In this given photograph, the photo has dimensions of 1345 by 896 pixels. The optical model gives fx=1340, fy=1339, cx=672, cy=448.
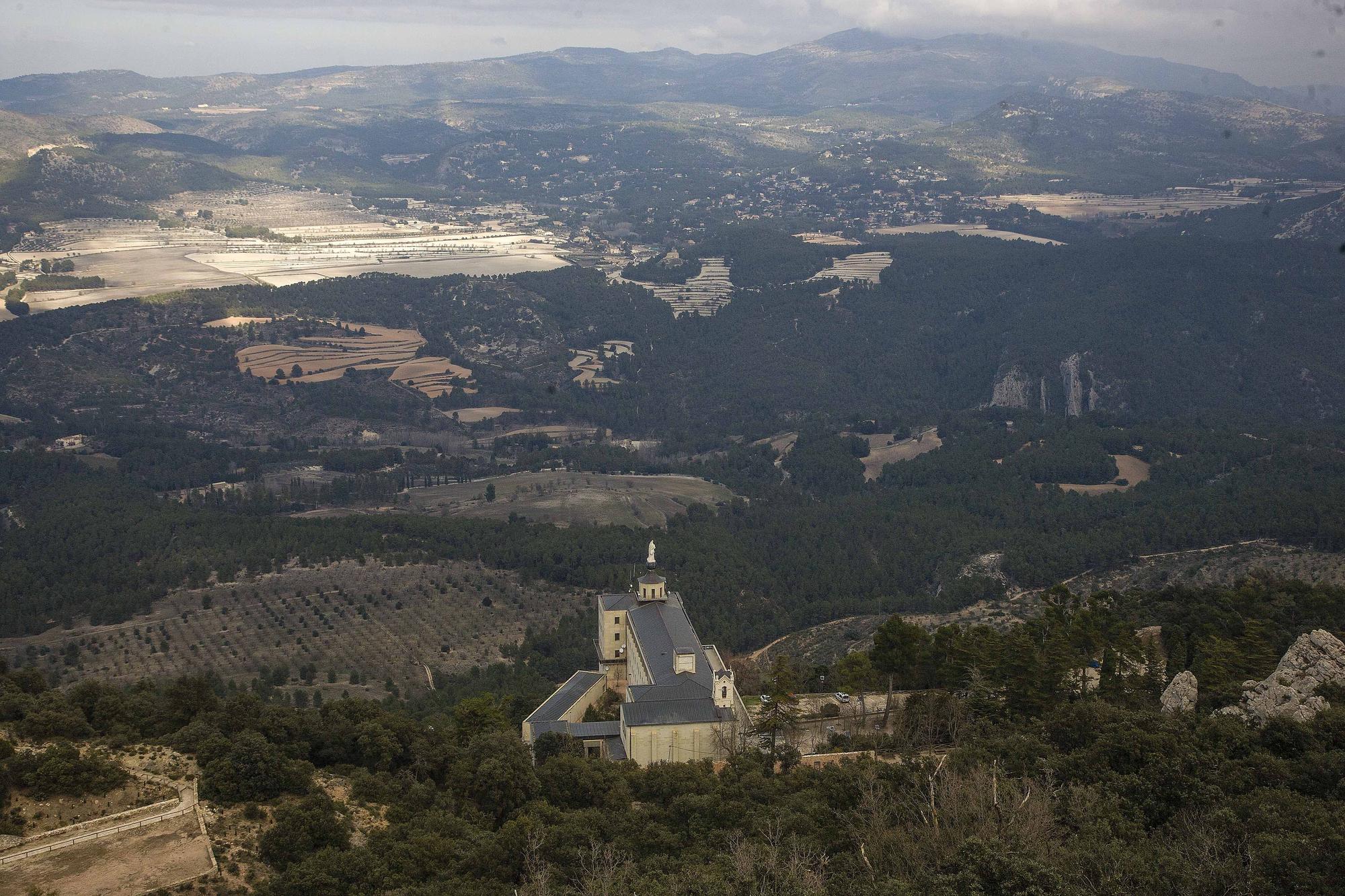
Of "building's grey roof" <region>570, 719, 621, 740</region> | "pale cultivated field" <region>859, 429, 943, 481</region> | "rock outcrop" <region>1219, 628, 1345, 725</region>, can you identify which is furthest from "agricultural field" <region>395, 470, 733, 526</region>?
"rock outcrop" <region>1219, 628, 1345, 725</region>

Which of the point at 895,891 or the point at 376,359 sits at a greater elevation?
the point at 895,891

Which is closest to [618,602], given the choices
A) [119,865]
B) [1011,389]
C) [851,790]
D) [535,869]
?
[851,790]

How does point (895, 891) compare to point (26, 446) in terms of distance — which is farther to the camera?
point (26, 446)

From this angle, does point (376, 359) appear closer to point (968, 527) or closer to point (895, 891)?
point (968, 527)

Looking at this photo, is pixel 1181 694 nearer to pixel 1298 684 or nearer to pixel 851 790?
pixel 1298 684

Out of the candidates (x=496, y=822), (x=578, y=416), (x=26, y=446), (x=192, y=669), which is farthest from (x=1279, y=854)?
(x=578, y=416)

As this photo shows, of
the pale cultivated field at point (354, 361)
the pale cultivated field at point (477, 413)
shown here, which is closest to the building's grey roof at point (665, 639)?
the pale cultivated field at point (477, 413)
